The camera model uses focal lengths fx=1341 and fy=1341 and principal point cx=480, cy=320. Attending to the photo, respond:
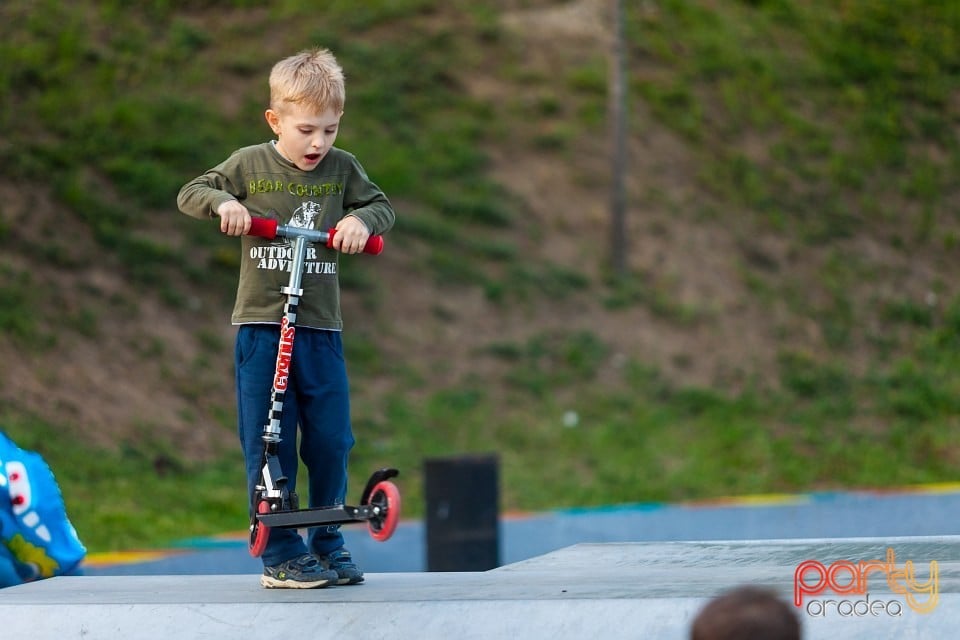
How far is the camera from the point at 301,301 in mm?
4387

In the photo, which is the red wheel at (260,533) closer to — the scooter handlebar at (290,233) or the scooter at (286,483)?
the scooter at (286,483)

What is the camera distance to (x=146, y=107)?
1462 cm

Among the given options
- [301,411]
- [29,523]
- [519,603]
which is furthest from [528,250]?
[519,603]

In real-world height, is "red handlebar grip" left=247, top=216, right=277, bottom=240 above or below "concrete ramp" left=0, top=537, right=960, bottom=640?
above

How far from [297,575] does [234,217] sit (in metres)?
1.17

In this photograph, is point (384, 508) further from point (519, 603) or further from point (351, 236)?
point (351, 236)

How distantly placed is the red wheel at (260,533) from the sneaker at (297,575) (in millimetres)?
90

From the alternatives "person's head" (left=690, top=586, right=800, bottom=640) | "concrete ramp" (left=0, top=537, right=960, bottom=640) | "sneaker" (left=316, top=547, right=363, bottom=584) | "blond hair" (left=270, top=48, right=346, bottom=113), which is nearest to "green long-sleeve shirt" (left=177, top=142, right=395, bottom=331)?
"blond hair" (left=270, top=48, right=346, bottom=113)

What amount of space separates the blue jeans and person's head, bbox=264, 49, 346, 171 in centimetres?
60

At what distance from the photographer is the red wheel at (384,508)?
417 centimetres

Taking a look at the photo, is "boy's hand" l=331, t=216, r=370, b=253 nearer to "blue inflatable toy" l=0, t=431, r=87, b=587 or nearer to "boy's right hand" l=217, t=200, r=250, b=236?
"boy's right hand" l=217, t=200, r=250, b=236

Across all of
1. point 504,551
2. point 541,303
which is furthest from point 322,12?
point 504,551

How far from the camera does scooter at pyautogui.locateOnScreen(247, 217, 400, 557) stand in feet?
13.7

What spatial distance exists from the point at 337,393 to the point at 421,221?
1072 centimetres
